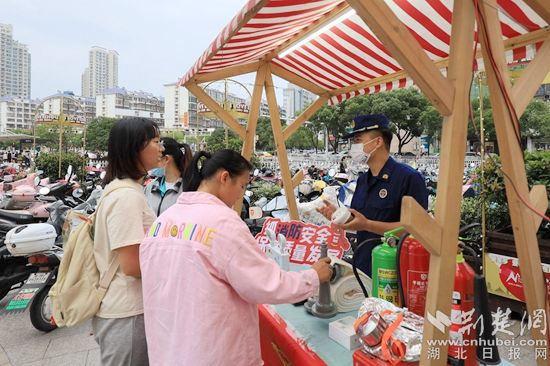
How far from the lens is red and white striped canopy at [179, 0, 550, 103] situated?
6.07 ft

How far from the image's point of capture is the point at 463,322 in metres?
1.10

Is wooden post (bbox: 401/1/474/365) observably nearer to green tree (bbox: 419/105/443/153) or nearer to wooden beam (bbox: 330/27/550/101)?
wooden beam (bbox: 330/27/550/101)

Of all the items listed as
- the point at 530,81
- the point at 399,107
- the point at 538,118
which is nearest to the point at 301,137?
the point at 399,107

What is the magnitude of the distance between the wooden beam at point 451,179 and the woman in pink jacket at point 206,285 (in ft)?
1.32

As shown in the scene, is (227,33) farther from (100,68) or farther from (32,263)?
(100,68)

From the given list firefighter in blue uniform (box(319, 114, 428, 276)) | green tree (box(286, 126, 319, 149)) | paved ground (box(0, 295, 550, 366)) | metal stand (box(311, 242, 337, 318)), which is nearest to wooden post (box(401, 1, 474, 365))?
metal stand (box(311, 242, 337, 318))

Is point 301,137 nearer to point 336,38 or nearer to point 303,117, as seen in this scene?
point 303,117

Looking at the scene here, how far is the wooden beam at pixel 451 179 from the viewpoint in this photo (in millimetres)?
1056

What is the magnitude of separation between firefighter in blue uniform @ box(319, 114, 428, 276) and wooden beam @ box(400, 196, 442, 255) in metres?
1.01

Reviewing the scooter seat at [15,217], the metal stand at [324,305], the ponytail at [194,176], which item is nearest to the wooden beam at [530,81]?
the metal stand at [324,305]

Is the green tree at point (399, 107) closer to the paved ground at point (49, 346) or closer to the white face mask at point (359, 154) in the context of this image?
the paved ground at point (49, 346)

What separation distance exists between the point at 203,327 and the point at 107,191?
0.71 m

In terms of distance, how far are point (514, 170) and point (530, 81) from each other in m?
0.39

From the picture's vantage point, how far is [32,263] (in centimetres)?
312
